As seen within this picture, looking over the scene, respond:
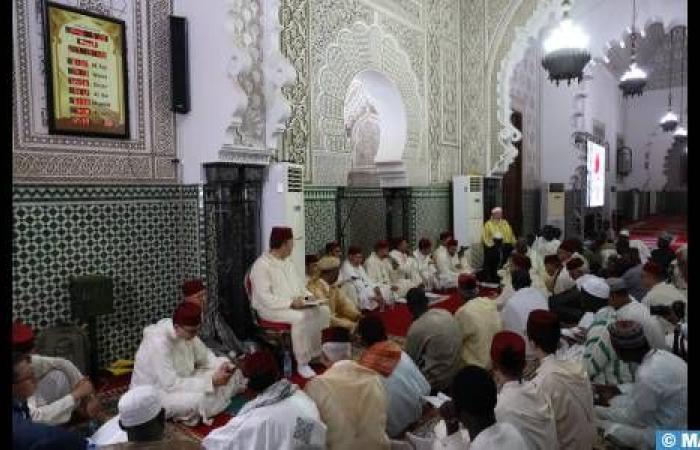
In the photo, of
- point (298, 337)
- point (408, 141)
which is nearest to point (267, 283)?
point (298, 337)

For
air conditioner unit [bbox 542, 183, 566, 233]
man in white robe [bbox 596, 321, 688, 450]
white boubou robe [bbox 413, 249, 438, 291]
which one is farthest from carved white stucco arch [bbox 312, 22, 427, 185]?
air conditioner unit [bbox 542, 183, 566, 233]

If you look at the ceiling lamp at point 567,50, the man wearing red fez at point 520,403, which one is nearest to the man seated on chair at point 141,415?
the man wearing red fez at point 520,403

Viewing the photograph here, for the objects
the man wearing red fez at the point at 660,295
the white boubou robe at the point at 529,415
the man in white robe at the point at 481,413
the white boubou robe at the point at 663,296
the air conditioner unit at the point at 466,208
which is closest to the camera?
the man in white robe at the point at 481,413

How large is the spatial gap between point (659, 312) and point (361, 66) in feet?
11.2

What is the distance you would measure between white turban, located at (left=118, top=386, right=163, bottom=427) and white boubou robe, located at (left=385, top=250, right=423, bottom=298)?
150 inches

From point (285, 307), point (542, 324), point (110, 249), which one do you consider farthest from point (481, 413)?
point (110, 249)

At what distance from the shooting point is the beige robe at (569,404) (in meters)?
1.92

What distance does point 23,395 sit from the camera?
1739mm

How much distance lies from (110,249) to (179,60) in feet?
4.25

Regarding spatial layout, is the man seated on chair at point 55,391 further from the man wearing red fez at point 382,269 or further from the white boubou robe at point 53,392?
the man wearing red fez at point 382,269

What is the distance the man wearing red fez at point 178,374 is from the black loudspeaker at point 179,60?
1.56 m

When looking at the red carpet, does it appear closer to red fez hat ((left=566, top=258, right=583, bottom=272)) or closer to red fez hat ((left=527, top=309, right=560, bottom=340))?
red fez hat ((left=566, top=258, right=583, bottom=272))

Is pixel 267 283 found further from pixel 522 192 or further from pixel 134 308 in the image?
pixel 522 192

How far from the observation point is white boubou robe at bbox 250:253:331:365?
330cm
